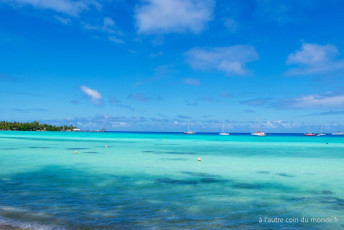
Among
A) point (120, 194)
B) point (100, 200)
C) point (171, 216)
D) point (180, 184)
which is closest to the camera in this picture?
point (171, 216)

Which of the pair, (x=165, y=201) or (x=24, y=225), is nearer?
(x=24, y=225)

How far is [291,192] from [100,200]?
8.36 meters

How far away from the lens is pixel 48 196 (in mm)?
11141

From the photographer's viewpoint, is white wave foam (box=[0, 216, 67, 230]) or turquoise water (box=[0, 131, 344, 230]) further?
turquoise water (box=[0, 131, 344, 230])

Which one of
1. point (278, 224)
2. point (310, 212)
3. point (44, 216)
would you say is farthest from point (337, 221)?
point (44, 216)

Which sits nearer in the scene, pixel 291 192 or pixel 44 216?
pixel 44 216

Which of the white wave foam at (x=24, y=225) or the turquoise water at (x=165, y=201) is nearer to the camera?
the white wave foam at (x=24, y=225)

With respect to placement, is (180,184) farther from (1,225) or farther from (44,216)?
(1,225)

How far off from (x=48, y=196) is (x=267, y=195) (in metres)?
8.86

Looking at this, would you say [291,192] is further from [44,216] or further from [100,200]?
[44,216]

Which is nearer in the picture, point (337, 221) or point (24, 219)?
point (24, 219)

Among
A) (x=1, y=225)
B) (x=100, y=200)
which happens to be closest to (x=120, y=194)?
(x=100, y=200)

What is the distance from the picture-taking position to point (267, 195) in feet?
40.4

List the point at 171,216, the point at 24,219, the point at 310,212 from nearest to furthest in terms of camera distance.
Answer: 1. the point at 24,219
2. the point at 171,216
3. the point at 310,212
